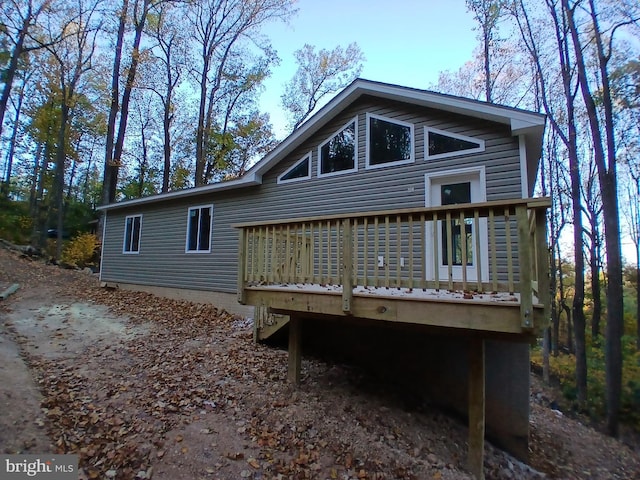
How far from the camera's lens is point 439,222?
19.6 ft

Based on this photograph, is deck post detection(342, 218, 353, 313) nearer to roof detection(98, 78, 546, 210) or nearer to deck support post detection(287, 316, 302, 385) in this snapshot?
deck support post detection(287, 316, 302, 385)

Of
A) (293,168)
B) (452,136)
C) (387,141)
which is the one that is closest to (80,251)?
(293,168)

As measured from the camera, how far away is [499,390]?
5504 mm

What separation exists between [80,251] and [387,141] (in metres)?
15.7

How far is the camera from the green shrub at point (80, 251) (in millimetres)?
16188

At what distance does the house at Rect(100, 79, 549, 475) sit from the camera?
11.0ft

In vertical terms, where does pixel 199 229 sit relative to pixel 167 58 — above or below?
below

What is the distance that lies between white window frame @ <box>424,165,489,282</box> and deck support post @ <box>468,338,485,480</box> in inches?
65.1

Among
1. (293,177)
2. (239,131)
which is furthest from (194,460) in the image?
(239,131)

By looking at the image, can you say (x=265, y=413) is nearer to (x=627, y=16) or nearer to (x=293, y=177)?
(x=293, y=177)

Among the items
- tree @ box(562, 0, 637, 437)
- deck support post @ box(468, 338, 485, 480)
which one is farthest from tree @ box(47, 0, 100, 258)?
tree @ box(562, 0, 637, 437)

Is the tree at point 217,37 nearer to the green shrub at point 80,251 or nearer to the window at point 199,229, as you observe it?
the green shrub at point 80,251

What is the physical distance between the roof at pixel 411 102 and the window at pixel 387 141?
0.48 meters

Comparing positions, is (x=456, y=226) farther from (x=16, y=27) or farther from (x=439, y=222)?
(x=16, y=27)
